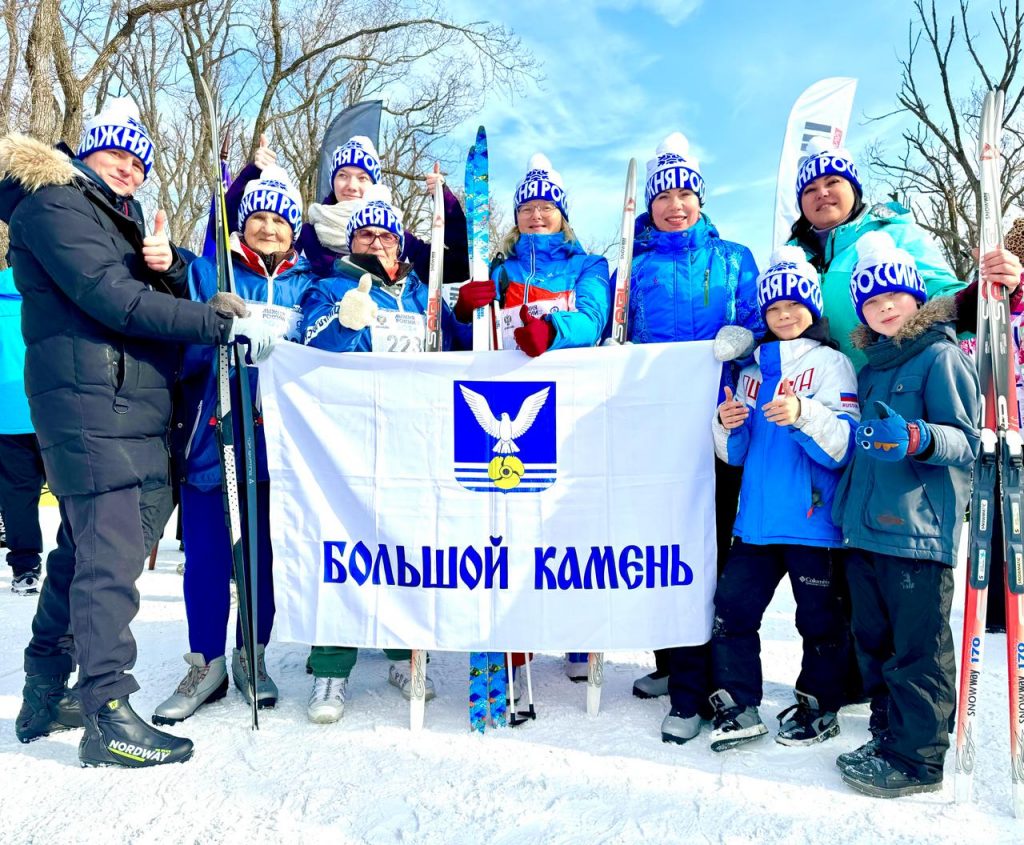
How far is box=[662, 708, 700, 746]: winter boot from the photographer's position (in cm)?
288

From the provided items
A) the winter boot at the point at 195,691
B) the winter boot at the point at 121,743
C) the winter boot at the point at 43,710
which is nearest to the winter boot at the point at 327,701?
the winter boot at the point at 195,691

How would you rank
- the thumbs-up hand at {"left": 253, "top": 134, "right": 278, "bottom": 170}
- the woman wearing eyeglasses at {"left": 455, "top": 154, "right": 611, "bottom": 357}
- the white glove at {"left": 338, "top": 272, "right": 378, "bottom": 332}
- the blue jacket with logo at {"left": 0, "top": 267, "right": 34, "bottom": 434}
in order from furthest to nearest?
the blue jacket with logo at {"left": 0, "top": 267, "right": 34, "bottom": 434} → the thumbs-up hand at {"left": 253, "top": 134, "right": 278, "bottom": 170} → the woman wearing eyeglasses at {"left": 455, "top": 154, "right": 611, "bottom": 357} → the white glove at {"left": 338, "top": 272, "right": 378, "bottom": 332}

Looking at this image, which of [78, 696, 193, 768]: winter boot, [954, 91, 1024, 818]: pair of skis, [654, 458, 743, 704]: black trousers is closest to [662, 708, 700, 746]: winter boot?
[654, 458, 743, 704]: black trousers

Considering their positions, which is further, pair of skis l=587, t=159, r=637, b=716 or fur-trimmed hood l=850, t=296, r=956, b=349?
pair of skis l=587, t=159, r=637, b=716

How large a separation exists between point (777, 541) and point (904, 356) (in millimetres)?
786

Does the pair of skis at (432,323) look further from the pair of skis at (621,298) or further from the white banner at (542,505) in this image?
the pair of skis at (621,298)

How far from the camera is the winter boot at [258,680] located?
3217 millimetres

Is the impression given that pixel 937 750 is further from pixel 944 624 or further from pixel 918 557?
pixel 918 557

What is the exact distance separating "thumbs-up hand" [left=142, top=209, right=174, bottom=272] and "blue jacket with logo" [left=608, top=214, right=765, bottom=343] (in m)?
1.92

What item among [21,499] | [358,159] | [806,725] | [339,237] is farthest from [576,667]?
[21,499]

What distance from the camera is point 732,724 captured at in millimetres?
2840

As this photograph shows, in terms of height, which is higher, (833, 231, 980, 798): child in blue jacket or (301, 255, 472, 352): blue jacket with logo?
(301, 255, 472, 352): blue jacket with logo

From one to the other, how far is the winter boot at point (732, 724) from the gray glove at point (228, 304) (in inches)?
93.6

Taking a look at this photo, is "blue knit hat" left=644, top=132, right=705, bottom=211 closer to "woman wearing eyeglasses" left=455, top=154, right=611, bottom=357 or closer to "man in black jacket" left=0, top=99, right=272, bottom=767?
"woman wearing eyeglasses" left=455, top=154, right=611, bottom=357
